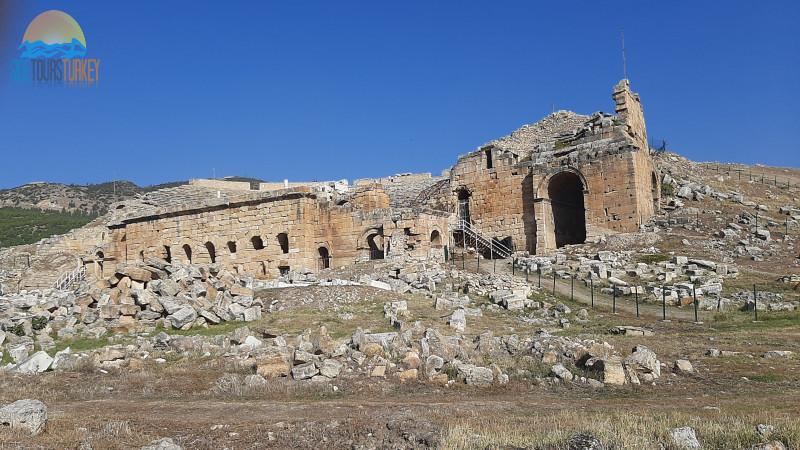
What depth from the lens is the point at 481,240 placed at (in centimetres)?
2795

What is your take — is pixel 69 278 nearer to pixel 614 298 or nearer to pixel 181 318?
pixel 181 318

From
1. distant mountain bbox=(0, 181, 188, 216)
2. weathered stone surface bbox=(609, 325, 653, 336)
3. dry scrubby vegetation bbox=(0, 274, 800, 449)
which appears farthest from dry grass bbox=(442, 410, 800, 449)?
distant mountain bbox=(0, 181, 188, 216)

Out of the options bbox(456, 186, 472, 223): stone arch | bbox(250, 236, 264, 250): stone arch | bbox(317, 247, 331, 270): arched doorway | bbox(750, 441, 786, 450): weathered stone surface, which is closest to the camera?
bbox(750, 441, 786, 450): weathered stone surface

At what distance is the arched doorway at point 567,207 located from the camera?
2771 cm

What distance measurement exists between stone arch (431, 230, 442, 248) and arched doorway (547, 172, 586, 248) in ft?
18.4

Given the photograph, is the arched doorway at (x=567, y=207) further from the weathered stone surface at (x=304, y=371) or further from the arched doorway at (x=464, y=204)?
the weathered stone surface at (x=304, y=371)

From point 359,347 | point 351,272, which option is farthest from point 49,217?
point 359,347

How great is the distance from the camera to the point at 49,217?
2579 inches

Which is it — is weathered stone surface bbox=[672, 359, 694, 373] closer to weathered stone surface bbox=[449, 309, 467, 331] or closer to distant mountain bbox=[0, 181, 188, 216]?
weathered stone surface bbox=[449, 309, 467, 331]

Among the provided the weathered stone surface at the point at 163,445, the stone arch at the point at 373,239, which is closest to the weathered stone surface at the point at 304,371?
the weathered stone surface at the point at 163,445

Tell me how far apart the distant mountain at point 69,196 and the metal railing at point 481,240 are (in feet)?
198

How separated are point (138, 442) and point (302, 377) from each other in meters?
3.34

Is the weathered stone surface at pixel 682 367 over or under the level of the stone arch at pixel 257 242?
under

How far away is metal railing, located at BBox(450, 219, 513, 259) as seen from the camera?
27.6m
